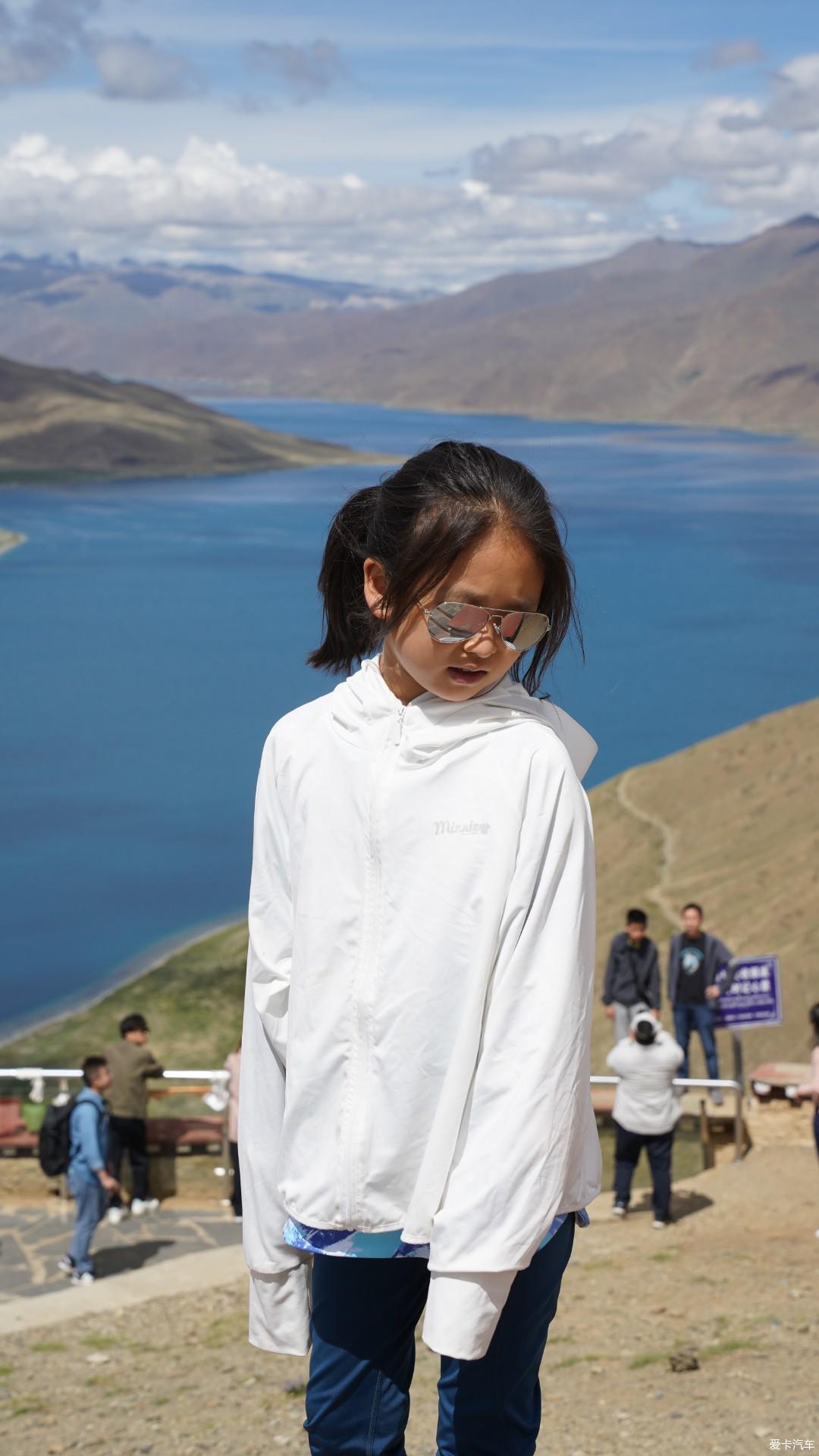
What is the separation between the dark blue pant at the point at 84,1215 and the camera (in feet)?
18.6

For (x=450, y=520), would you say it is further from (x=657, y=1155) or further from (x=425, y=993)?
(x=657, y=1155)

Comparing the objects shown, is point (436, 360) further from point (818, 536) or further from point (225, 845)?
point (225, 845)

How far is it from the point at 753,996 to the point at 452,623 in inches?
234

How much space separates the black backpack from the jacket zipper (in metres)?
4.53

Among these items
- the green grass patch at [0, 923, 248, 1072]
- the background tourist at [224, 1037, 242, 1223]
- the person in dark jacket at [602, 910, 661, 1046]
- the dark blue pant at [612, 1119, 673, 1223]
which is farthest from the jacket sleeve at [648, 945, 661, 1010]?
the green grass patch at [0, 923, 248, 1072]

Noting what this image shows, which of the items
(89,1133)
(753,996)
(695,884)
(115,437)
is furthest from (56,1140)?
(115,437)

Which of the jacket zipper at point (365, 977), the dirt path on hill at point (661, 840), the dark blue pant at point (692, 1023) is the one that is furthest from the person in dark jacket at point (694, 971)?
the dirt path on hill at point (661, 840)

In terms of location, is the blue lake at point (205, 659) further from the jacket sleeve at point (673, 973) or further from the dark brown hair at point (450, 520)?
the jacket sleeve at point (673, 973)

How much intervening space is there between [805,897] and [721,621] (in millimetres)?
41340

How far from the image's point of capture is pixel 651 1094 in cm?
591

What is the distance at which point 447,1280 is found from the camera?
1.44 metres

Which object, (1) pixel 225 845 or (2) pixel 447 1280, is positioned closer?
(2) pixel 447 1280

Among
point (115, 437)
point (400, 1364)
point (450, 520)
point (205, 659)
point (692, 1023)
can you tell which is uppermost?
point (115, 437)

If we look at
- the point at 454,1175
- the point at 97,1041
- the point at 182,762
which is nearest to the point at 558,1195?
the point at 454,1175
